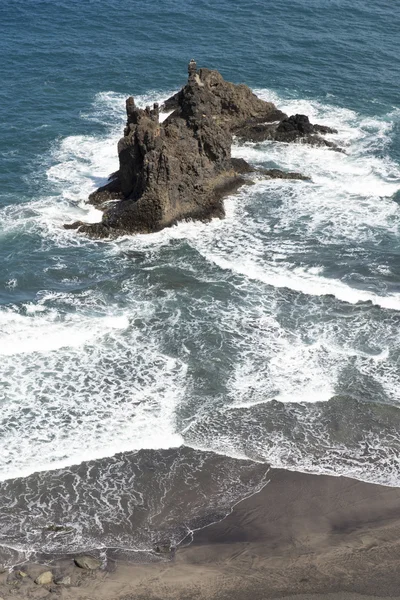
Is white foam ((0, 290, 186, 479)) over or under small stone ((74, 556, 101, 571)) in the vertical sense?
over

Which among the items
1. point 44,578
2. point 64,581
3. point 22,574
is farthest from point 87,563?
point 22,574

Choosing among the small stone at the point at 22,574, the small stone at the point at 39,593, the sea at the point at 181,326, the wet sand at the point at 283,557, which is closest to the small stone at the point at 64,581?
the wet sand at the point at 283,557

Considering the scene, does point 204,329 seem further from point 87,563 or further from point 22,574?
point 22,574

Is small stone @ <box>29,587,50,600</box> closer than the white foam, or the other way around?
small stone @ <box>29,587,50,600</box>

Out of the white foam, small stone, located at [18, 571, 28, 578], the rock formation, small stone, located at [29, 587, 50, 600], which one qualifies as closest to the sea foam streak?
the white foam

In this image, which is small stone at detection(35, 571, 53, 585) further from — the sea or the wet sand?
the sea

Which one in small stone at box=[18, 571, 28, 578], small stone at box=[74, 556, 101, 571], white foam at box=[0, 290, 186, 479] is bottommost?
small stone at box=[18, 571, 28, 578]
